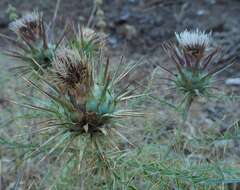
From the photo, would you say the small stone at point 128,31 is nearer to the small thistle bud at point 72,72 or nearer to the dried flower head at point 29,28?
the dried flower head at point 29,28

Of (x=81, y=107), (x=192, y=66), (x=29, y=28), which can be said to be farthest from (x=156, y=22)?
(x=81, y=107)

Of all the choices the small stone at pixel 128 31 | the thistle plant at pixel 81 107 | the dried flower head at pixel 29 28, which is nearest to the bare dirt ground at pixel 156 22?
the small stone at pixel 128 31

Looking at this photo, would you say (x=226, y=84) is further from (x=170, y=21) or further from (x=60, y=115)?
(x=60, y=115)

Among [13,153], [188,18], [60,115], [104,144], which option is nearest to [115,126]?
[104,144]

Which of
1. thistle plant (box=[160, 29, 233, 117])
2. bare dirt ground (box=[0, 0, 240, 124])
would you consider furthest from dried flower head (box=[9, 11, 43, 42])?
bare dirt ground (box=[0, 0, 240, 124])

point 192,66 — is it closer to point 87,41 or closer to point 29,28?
point 87,41

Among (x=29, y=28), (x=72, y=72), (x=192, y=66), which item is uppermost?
(x=29, y=28)
